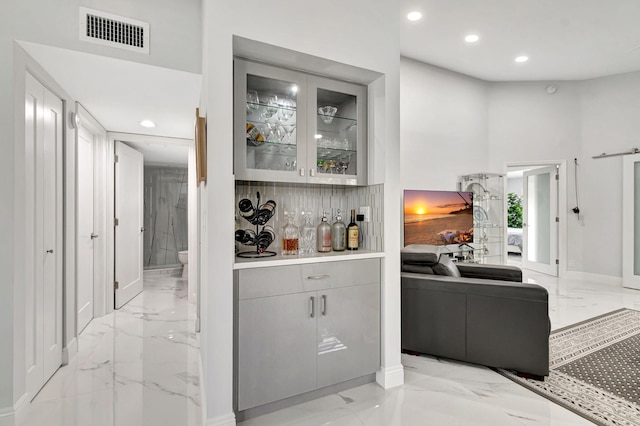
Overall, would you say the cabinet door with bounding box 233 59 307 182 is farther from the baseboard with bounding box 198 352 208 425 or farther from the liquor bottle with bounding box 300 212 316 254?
the baseboard with bounding box 198 352 208 425

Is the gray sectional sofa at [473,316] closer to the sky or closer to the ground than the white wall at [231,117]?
closer to the ground

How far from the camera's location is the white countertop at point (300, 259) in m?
1.82

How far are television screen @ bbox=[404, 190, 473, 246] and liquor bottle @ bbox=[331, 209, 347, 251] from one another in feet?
7.44

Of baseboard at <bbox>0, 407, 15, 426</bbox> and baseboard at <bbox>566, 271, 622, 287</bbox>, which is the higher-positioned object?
baseboard at <bbox>566, 271, 622, 287</bbox>

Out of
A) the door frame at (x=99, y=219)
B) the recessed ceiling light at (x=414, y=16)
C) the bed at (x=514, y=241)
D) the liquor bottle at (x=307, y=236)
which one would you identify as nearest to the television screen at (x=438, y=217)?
the recessed ceiling light at (x=414, y=16)

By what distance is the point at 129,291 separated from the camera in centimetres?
434

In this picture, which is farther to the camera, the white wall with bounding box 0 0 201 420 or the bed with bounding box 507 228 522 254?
the bed with bounding box 507 228 522 254

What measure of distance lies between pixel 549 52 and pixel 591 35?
19.4 inches

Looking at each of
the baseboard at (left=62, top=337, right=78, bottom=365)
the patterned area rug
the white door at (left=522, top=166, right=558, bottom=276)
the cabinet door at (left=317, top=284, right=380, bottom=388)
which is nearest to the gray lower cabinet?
the cabinet door at (left=317, top=284, right=380, bottom=388)

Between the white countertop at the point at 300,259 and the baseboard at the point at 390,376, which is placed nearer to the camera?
the white countertop at the point at 300,259

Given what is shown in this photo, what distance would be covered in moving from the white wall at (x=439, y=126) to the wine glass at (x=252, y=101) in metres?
2.93

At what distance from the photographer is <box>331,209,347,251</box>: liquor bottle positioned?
7.69 ft

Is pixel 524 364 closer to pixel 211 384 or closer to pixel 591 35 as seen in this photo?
pixel 211 384

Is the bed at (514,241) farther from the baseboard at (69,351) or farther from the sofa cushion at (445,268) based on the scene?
the baseboard at (69,351)
